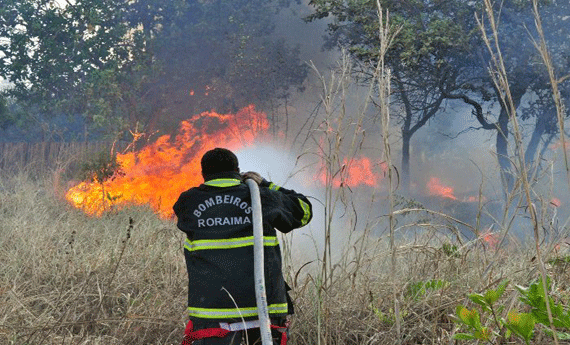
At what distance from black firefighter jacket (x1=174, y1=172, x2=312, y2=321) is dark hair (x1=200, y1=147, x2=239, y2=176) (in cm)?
7

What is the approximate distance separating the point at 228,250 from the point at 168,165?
13.7 meters

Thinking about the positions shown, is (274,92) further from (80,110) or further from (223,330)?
(223,330)

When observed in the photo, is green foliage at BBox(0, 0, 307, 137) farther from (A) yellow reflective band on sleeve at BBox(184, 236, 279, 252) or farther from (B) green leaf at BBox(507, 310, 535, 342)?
(B) green leaf at BBox(507, 310, 535, 342)

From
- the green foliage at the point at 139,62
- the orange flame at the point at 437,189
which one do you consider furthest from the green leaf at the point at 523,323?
the orange flame at the point at 437,189

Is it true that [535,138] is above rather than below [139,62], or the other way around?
below

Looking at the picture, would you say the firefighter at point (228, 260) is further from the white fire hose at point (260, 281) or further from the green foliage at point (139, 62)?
the green foliage at point (139, 62)

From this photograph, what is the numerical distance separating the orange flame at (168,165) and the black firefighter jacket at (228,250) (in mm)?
5545

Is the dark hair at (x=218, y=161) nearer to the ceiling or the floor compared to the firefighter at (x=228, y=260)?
nearer to the ceiling

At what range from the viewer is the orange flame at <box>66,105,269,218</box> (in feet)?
32.6

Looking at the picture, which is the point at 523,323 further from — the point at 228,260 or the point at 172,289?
the point at 172,289

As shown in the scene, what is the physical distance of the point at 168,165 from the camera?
1622cm

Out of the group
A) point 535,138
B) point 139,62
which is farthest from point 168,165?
point 535,138

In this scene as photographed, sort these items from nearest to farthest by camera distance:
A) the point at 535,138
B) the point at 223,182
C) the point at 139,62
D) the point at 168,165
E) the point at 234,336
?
the point at 234,336 → the point at 223,182 → the point at 168,165 → the point at 535,138 → the point at 139,62

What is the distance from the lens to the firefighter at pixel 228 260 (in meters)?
2.80
